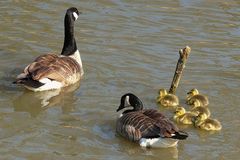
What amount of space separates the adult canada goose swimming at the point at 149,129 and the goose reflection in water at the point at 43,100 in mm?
1363

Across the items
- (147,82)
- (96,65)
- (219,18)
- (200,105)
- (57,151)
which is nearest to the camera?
(57,151)

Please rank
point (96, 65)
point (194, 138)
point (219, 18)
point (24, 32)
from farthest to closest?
point (219, 18) → point (24, 32) → point (96, 65) → point (194, 138)

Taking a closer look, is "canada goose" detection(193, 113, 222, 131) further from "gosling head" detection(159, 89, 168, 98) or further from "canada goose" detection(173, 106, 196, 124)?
"gosling head" detection(159, 89, 168, 98)

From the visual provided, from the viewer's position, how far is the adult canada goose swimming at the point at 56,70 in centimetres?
1092

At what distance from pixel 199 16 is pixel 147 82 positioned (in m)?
4.37

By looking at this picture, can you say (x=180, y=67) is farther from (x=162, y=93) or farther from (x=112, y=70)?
(x=112, y=70)

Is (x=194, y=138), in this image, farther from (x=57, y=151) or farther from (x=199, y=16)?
(x=199, y=16)

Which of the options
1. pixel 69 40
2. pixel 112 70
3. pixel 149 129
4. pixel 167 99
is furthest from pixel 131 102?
pixel 69 40

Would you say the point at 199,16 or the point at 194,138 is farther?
the point at 199,16

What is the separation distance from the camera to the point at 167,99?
10625 mm

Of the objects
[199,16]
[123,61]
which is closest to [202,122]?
[123,61]

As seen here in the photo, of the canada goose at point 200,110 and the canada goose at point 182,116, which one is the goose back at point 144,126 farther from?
the canada goose at point 200,110

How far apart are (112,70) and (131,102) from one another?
2.30 meters

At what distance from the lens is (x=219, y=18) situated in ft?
51.1
